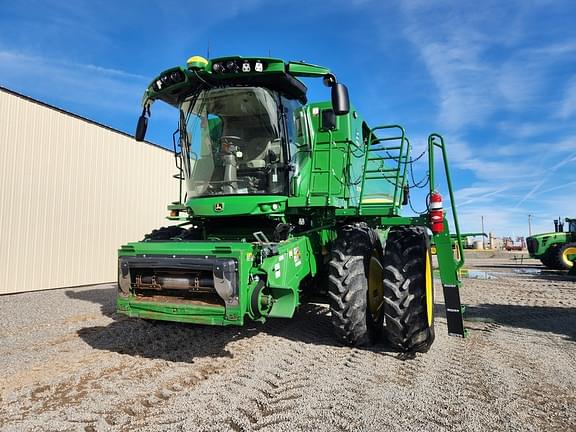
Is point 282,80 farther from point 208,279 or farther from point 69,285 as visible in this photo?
point 69,285

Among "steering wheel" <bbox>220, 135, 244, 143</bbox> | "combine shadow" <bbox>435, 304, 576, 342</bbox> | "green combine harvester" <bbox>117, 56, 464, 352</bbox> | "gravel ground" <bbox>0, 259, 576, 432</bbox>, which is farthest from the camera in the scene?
"combine shadow" <bbox>435, 304, 576, 342</bbox>

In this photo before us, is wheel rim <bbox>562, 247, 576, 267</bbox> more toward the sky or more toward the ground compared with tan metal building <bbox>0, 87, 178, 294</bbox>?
more toward the ground

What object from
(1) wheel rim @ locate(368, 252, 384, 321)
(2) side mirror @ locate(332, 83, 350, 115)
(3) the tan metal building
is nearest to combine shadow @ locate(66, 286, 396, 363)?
(1) wheel rim @ locate(368, 252, 384, 321)

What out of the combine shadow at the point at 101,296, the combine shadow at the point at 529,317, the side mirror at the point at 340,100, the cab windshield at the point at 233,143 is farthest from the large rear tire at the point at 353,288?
the combine shadow at the point at 101,296

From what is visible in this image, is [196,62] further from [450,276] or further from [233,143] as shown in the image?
[450,276]

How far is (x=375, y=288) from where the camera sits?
5000 millimetres

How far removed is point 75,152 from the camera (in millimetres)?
11000

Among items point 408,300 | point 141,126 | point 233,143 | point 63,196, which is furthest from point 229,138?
point 63,196

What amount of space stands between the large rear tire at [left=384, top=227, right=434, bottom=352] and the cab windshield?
1.59 metres

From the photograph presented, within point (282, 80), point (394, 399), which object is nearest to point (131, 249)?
point (282, 80)

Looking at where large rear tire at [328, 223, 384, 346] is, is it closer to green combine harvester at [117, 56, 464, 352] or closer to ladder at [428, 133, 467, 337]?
green combine harvester at [117, 56, 464, 352]

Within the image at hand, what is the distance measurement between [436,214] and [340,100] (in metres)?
1.71

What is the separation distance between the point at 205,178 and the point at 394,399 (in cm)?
323

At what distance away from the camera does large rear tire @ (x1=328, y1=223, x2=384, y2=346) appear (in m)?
4.53
